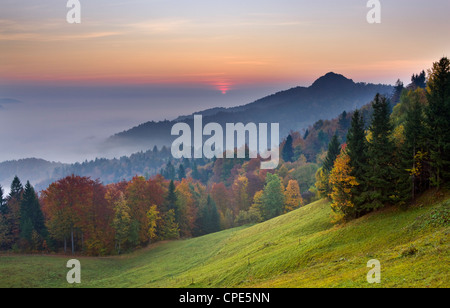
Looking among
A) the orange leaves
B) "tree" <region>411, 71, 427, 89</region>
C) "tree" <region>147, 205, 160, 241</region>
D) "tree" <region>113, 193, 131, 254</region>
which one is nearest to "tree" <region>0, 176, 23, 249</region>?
"tree" <region>113, 193, 131, 254</region>

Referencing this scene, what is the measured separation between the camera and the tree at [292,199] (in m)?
93.4

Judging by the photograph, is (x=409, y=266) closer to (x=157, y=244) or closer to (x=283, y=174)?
(x=157, y=244)

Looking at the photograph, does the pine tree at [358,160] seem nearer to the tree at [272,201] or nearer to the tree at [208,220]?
the tree at [272,201]

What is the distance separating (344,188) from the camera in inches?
1587

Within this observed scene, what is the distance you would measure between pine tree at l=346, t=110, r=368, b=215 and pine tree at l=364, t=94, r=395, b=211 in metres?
0.69

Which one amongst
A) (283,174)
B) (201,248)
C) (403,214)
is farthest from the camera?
(283,174)

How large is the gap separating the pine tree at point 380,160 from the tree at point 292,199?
179 feet

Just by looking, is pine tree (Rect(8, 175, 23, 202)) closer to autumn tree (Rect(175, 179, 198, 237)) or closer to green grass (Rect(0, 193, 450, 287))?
green grass (Rect(0, 193, 450, 287))

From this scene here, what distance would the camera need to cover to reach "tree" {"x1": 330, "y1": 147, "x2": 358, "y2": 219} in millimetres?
39906

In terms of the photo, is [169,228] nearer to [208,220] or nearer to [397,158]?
[208,220]

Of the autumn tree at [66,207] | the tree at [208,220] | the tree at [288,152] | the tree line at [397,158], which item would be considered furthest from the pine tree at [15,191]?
the tree at [288,152]

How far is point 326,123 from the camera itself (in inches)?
6811

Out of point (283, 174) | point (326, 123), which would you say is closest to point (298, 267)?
point (283, 174)
